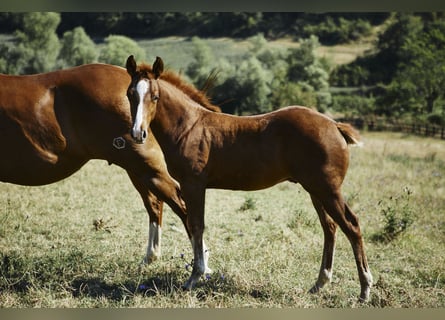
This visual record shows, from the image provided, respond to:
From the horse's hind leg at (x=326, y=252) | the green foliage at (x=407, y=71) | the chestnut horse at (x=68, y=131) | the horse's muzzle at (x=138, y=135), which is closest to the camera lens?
the horse's muzzle at (x=138, y=135)

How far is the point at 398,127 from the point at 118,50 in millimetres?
11035

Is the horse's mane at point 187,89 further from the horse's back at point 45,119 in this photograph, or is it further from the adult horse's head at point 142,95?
the horse's back at point 45,119

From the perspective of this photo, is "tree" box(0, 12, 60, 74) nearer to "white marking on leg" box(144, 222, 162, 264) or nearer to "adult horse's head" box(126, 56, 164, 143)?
"white marking on leg" box(144, 222, 162, 264)

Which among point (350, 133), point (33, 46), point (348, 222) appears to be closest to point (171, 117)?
point (350, 133)

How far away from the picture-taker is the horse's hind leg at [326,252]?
3.71m

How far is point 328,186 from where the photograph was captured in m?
3.41

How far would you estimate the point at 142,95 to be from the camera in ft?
10.7

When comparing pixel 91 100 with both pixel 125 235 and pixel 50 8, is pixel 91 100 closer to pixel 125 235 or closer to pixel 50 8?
pixel 50 8

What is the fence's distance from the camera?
50.2 ft

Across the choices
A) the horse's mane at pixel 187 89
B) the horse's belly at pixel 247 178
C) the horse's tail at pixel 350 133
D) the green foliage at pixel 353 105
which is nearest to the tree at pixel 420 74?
the green foliage at pixel 353 105

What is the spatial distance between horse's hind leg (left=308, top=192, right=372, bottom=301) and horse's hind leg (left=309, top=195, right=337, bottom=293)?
0.29 metres

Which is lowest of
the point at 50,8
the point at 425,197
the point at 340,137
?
the point at 425,197

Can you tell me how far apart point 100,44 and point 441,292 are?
7571 mm

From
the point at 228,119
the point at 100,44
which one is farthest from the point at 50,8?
the point at 100,44
